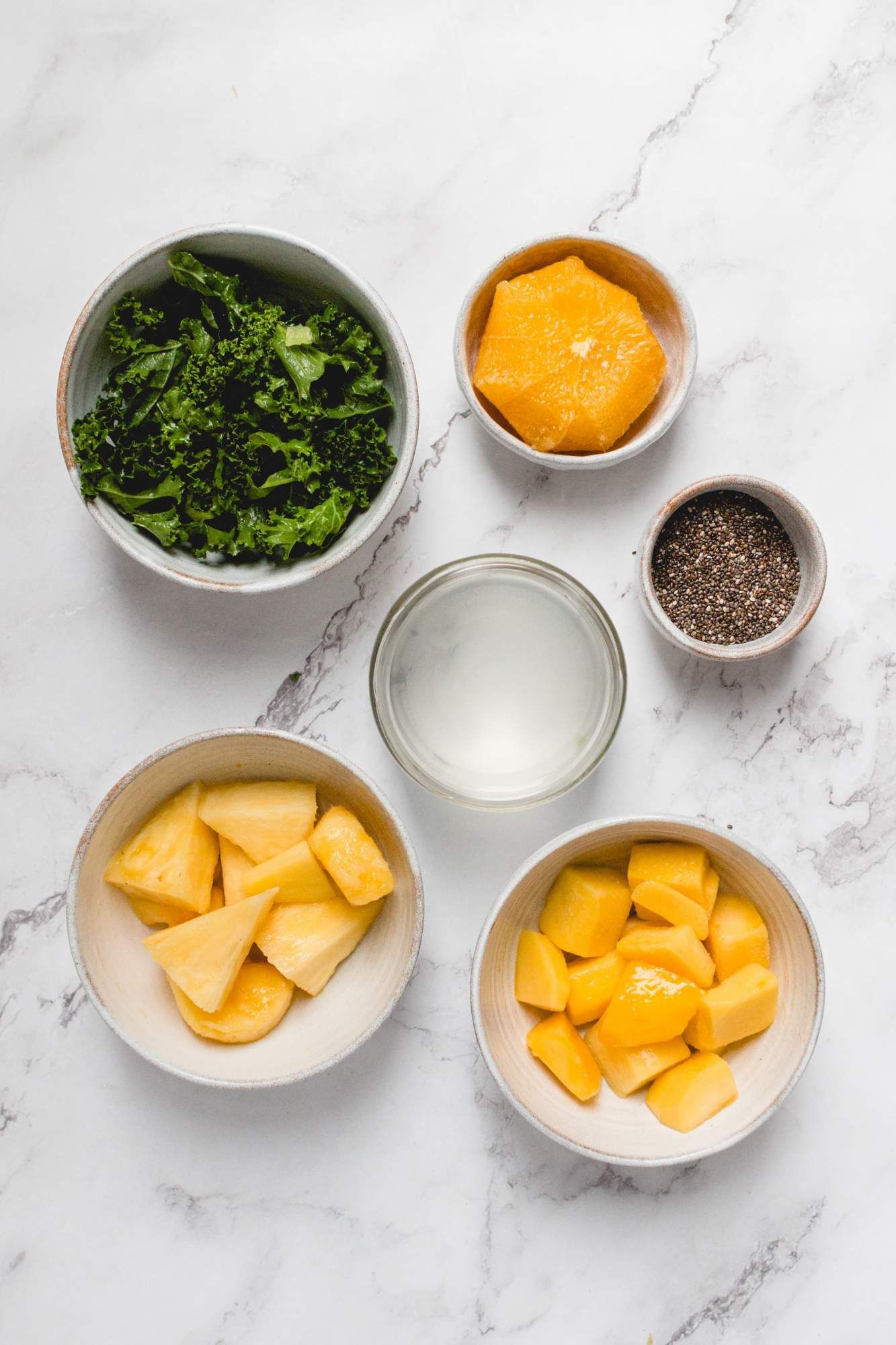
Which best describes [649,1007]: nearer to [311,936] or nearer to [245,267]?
[311,936]

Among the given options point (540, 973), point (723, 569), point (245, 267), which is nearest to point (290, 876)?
point (540, 973)

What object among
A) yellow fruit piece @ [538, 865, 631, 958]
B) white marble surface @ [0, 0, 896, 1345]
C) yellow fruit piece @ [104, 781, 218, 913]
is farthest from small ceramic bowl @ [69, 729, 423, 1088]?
yellow fruit piece @ [538, 865, 631, 958]

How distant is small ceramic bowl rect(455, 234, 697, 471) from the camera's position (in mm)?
1449

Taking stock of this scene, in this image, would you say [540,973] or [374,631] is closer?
[540,973]

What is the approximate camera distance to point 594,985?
1439mm

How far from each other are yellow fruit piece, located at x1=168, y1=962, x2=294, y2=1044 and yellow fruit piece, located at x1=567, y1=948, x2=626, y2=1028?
0.44m

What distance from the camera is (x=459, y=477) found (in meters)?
1.58

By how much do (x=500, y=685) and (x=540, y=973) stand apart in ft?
1.46

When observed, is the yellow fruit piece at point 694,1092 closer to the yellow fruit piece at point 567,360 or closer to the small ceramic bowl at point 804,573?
the small ceramic bowl at point 804,573

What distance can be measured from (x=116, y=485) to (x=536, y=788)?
0.78 meters

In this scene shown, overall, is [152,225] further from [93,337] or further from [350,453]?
[350,453]

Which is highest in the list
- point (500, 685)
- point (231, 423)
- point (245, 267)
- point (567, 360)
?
point (567, 360)

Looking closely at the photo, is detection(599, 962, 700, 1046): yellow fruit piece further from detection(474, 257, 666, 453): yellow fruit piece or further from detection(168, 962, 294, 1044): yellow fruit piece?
detection(474, 257, 666, 453): yellow fruit piece

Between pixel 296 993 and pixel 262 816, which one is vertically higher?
pixel 262 816
